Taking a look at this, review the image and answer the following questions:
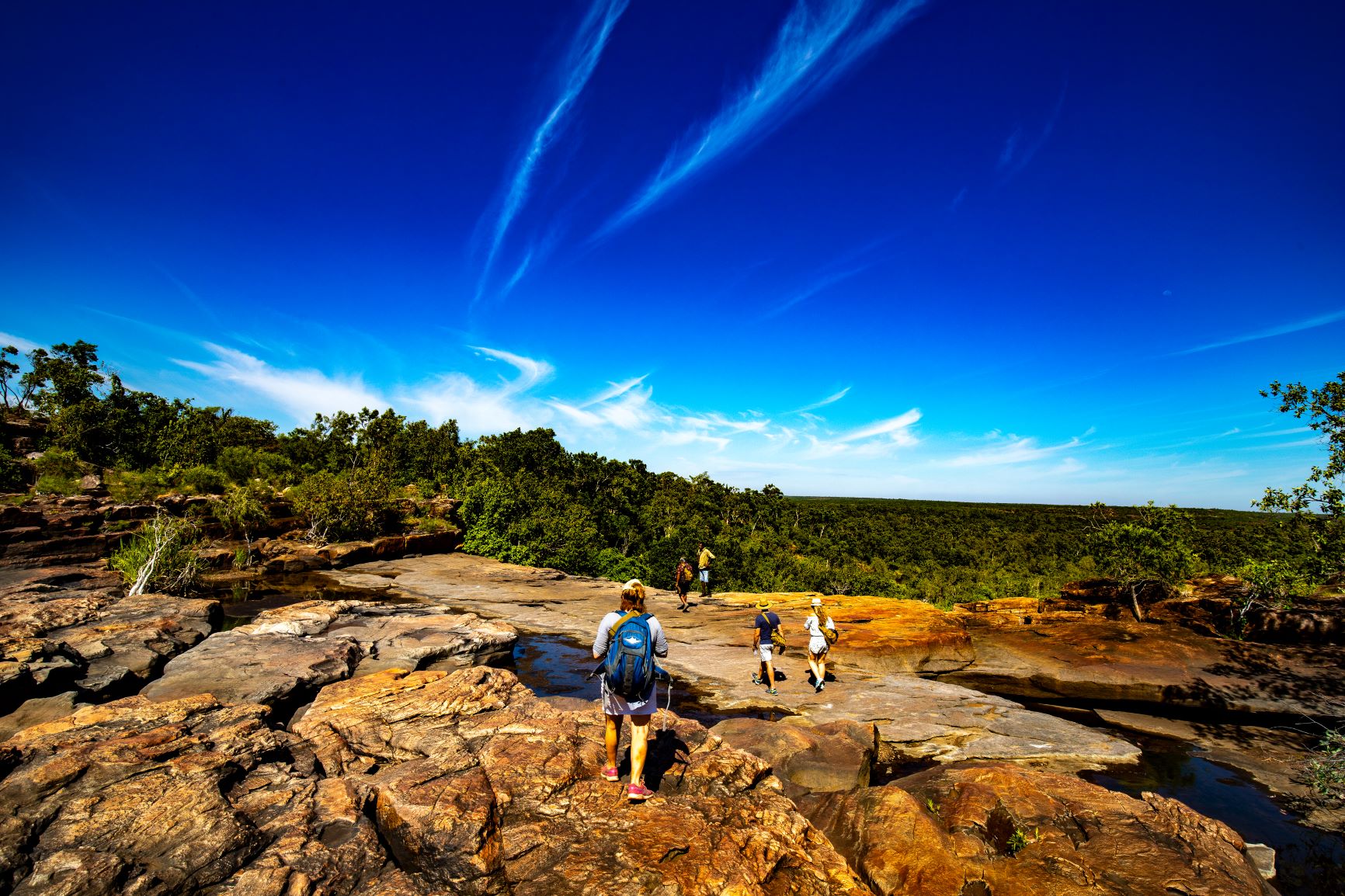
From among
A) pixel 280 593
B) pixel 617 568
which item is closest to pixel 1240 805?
pixel 280 593

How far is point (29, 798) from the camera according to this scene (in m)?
4.73

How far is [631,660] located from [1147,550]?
2392 cm

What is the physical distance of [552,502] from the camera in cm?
3806

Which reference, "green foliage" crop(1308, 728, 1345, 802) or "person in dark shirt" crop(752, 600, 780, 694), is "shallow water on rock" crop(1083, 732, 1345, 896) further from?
"person in dark shirt" crop(752, 600, 780, 694)

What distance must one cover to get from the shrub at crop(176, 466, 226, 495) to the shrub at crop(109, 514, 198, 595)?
70.4 feet

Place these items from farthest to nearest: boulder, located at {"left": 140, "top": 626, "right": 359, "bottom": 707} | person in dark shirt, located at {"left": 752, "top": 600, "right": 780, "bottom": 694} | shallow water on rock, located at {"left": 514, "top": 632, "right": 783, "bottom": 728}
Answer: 1. person in dark shirt, located at {"left": 752, "top": 600, "right": 780, "bottom": 694}
2. shallow water on rock, located at {"left": 514, "top": 632, "right": 783, "bottom": 728}
3. boulder, located at {"left": 140, "top": 626, "right": 359, "bottom": 707}

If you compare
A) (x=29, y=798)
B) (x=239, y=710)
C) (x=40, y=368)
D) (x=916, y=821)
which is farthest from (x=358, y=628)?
(x=40, y=368)

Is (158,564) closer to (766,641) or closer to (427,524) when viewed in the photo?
(427,524)

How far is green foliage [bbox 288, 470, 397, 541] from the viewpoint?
30891 millimetres

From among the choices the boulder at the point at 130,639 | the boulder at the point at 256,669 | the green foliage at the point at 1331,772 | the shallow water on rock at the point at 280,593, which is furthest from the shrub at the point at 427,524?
the green foliage at the point at 1331,772

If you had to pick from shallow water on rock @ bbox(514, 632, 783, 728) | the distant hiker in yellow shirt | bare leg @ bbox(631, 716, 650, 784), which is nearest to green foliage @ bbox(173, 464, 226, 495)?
shallow water on rock @ bbox(514, 632, 783, 728)

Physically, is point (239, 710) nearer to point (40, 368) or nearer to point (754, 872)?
point (754, 872)

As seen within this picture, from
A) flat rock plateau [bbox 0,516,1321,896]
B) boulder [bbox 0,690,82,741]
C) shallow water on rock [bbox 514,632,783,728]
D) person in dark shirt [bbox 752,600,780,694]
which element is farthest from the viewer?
person in dark shirt [bbox 752,600,780,694]

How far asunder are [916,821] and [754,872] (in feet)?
7.03
